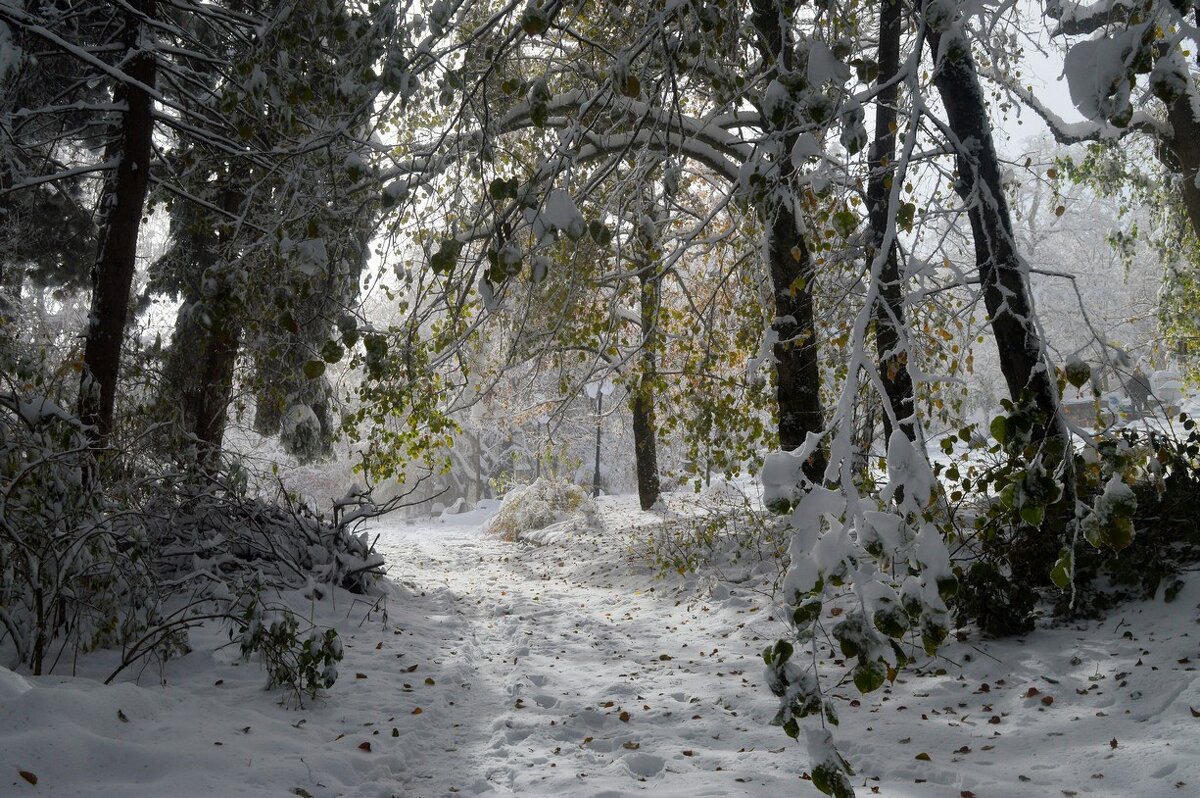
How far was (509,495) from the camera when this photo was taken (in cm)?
1638

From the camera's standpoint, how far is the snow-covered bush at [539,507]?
49.1ft

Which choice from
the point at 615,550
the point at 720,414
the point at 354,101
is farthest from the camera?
the point at 615,550

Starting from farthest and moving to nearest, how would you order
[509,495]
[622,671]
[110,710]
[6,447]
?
[509,495] → [622,671] → [6,447] → [110,710]

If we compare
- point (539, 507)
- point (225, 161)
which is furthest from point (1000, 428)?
point (539, 507)

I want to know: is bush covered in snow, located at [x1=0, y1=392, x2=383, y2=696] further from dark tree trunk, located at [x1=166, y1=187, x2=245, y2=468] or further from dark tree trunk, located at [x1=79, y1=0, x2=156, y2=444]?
dark tree trunk, located at [x1=166, y1=187, x2=245, y2=468]

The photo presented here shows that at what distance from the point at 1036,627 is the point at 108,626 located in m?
5.81

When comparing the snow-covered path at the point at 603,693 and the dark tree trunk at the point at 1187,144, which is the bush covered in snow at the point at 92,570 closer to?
the snow-covered path at the point at 603,693

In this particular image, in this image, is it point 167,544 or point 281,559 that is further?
point 281,559

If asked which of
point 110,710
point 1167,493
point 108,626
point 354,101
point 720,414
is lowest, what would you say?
point 110,710

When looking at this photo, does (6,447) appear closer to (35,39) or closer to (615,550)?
(35,39)

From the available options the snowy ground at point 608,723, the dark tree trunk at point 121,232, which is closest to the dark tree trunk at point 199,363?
the dark tree trunk at point 121,232

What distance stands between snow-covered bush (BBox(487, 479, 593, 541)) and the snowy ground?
858cm

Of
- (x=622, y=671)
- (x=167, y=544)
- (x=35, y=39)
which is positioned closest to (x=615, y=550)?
(x=622, y=671)

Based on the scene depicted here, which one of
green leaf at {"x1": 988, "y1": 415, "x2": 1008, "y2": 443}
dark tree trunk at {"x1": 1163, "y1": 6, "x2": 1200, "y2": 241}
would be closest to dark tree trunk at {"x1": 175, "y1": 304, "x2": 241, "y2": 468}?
green leaf at {"x1": 988, "y1": 415, "x2": 1008, "y2": 443}
